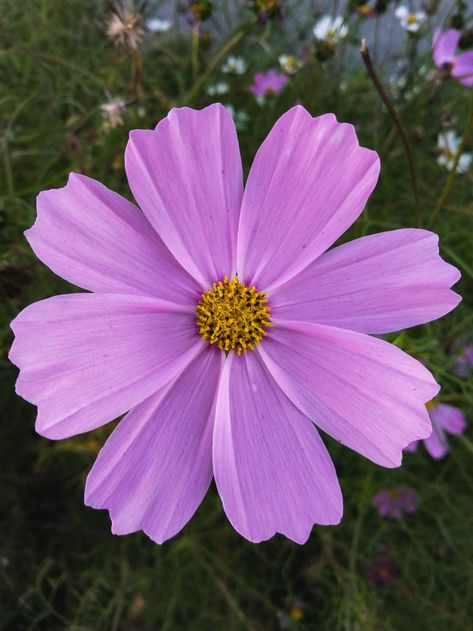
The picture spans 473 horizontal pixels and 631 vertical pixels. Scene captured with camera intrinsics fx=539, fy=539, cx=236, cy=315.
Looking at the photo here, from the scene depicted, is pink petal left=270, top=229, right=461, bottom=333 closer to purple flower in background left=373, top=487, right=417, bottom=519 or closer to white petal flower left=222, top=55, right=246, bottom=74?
purple flower in background left=373, top=487, right=417, bottom=519

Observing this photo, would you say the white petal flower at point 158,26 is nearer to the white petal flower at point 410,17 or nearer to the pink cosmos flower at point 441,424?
the white petal flower at point 410,17

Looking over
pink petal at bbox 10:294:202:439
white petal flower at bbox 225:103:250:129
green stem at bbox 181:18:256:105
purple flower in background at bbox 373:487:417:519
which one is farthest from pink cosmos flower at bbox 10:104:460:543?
white petal flower at bbox 225:103:250:129

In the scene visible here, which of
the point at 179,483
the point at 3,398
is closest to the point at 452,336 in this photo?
the point at 179,483

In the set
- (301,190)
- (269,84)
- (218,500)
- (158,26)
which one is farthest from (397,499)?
(158,26)

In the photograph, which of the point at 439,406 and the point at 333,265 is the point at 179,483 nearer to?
the point at 333,265

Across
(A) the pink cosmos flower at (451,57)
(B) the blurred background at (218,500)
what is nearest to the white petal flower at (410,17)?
(B) the blurred background at (218,500)

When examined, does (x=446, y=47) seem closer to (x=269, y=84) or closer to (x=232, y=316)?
(x=269, y=84)
